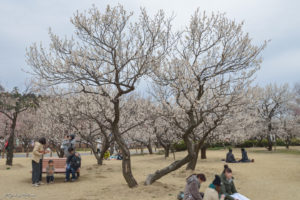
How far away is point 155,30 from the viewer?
8.31 m

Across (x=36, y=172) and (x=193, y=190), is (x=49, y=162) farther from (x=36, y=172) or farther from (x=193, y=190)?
(x=193, y=190)

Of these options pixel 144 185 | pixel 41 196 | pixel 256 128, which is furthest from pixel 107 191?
pixel 256 128

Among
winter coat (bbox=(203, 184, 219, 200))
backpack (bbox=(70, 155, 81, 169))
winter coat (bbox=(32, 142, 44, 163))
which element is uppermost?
winter coat (bbox=(32, 142, 44, 163))

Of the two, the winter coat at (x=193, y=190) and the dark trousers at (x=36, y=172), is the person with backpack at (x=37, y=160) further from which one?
the winter coat at (x=193, y=190)

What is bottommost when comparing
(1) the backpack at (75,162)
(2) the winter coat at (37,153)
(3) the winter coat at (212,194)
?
(3) the winter coat at (212,194)

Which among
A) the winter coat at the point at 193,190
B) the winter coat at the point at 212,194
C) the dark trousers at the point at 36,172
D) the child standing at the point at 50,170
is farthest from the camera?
the child standing at the point at 50,170

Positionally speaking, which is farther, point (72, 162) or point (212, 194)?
point (72, 162)

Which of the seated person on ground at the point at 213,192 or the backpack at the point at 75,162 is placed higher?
the backpack at the point at 75,162

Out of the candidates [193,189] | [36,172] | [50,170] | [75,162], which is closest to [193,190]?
[193,189]

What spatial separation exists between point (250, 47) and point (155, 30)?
347 cm

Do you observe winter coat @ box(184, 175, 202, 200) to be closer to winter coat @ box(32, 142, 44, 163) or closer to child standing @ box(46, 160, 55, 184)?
winter coat @ box(32, 142, 44, 163)

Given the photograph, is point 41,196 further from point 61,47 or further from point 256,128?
point 256,128

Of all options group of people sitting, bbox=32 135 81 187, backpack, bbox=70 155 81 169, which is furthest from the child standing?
backpack, bbox=70 155 81 169

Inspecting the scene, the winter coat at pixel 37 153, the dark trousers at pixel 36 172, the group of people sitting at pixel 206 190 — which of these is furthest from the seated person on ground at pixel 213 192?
the dark trousers at pixel 36 172
